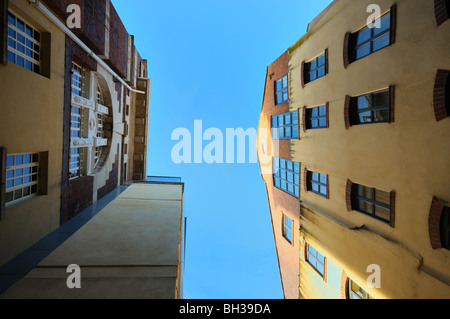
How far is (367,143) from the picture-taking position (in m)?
8.66

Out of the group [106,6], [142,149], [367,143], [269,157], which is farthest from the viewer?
[142,149]

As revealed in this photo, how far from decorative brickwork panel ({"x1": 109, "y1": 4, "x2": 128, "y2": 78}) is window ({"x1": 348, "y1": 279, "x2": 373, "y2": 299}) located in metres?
18.7

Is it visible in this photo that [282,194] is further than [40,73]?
Yes

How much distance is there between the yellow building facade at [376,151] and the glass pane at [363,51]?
39mm

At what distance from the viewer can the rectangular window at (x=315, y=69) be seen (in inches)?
470

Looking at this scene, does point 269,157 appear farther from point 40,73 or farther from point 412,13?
point 40,73

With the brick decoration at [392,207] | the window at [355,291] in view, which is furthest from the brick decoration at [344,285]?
the brick decoration at [392,207]

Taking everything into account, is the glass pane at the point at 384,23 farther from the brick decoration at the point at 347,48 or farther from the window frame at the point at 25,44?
the window frame at the point at 25,44

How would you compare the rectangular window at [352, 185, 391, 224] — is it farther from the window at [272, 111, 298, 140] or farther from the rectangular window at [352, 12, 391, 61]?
the window at [272, 111, 298, 140]

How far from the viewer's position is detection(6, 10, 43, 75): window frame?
25.5 ft

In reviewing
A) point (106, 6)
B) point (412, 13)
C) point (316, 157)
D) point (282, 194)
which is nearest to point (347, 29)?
point (412, 13)

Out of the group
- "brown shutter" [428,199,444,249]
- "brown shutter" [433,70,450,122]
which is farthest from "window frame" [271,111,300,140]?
"brown shutter" [428,199,444,249]

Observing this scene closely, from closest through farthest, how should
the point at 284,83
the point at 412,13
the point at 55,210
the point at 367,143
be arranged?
the point at 412,13, the point at 367,143, the point at 55,210, the point at 284,83
